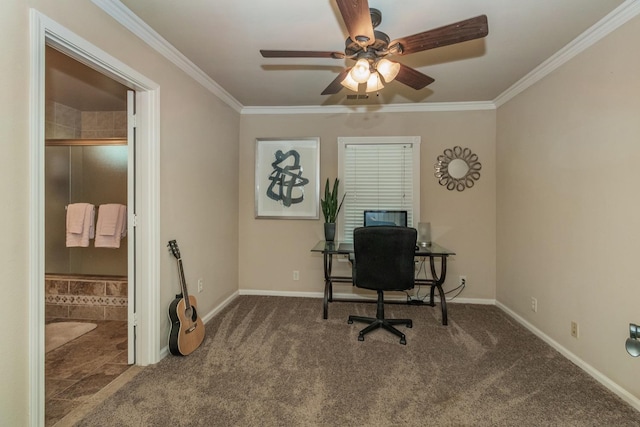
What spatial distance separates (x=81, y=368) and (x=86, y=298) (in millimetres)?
1213

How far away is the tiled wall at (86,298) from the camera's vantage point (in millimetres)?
3131

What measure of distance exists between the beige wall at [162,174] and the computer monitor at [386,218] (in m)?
1.70

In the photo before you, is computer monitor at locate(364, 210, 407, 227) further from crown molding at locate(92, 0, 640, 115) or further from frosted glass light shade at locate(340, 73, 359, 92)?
frosted glass light shade at locate(340, 73, 359, 92)

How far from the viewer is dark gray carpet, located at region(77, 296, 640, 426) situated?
171 cm

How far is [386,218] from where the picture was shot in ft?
11.5

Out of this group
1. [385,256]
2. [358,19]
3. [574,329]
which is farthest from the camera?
[385,256]

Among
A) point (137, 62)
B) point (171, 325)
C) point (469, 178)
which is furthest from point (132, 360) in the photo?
point (469, 178)

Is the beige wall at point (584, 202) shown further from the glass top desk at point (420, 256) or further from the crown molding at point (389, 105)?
the glass top desk at point (420, 256)

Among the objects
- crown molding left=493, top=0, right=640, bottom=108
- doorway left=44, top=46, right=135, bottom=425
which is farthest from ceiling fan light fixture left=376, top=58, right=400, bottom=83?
doorway left=44, top=46, right=135, bottom=425

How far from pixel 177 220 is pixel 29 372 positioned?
4.40ft

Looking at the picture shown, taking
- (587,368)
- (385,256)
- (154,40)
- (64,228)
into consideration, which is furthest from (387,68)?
Answer: (64,228)

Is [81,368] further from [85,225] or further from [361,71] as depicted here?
[361,71]

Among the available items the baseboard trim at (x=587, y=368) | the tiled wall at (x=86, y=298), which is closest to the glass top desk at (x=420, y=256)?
the baseboard trim at (x=587, y=368)

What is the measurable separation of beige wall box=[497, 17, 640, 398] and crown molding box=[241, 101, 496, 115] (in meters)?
0.55
